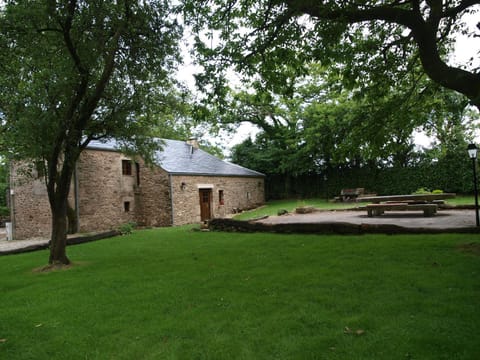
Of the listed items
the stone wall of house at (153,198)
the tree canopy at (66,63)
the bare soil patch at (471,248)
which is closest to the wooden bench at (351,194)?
the stone wall of house at (153,198)

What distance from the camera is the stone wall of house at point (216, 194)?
1983cm

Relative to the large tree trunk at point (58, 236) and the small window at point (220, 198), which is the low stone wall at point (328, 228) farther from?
the small window at point (220, 198)

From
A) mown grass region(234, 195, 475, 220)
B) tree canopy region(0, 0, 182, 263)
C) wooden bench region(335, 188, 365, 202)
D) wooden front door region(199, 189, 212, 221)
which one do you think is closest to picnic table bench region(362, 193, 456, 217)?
mown grass region(234, 195, 475, 220)

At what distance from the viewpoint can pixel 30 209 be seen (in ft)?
61.4

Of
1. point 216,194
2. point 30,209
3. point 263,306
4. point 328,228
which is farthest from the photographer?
point 216,194

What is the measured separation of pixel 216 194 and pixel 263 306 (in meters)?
18.2

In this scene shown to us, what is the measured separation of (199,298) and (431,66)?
18.0 ft

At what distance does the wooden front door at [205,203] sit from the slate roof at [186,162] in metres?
1.18

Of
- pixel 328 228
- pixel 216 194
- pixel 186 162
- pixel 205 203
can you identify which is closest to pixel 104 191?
pixel 186 162

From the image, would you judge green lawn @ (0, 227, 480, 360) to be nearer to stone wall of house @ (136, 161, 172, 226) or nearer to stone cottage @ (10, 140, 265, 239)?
stone cottage @ (10, 140, 265, 239)

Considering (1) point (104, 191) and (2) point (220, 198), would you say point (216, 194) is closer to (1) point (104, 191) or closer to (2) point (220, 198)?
(2) point (220, 198)

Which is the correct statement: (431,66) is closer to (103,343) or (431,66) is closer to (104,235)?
(103,343)

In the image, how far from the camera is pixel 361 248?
7613 mm

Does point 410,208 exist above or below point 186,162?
below
